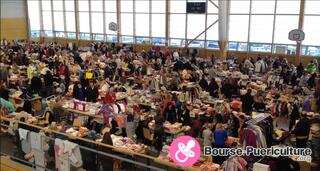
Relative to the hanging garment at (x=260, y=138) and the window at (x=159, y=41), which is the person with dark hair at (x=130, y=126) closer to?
the hanging garment at (x=260, y=138)

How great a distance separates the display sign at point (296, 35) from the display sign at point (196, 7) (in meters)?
7.42

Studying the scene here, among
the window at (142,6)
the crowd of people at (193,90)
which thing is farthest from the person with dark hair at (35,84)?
the window at (142,6)

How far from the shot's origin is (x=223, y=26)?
26.9 m

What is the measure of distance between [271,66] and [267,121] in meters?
A: 12.8

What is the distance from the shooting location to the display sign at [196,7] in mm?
28875

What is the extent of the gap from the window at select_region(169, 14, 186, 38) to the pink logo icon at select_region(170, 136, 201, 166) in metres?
23.7

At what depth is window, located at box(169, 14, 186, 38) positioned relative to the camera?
30734 mm

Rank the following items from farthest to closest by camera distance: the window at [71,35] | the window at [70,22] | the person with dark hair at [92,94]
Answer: the window at [71,35]
the window at [70,22]
the person with dark hair at [92,94]

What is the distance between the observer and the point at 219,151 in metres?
10.2

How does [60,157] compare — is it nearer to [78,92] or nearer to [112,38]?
[78,92]

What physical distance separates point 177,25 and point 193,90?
1543cm


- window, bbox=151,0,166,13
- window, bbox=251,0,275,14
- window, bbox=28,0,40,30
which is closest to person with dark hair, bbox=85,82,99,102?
window, bbox=251,0,275,14

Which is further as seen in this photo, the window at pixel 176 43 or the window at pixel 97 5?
the window at pixel 97 5

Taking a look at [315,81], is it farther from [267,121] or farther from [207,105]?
[267,121]
